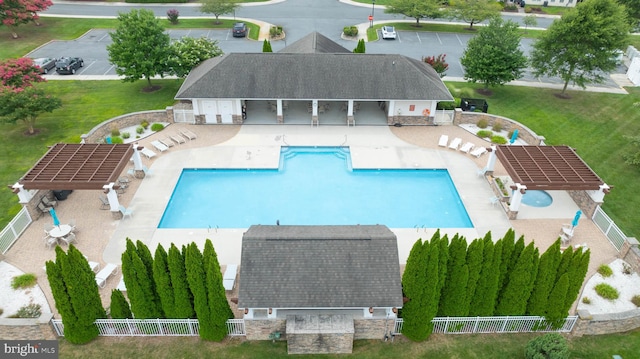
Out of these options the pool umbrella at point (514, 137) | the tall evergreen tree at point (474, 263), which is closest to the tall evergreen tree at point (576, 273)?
the tall evergreen tree at point (474, 263)

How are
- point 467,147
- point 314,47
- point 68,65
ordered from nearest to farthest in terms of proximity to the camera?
point 467,147 → point 314,47 → point 68,65

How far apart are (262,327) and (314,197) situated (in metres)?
11.1

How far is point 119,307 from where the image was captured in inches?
741

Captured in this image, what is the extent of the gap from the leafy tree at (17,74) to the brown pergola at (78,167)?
379 inches

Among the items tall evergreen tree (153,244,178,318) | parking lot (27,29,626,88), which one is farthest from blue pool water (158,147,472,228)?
parking lot (27,29,626,88)

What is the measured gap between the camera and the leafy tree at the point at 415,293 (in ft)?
60.0

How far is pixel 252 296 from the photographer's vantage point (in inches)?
717

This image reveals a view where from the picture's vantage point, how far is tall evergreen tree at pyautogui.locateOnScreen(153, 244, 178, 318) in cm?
1789

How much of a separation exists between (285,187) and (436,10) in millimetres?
38834

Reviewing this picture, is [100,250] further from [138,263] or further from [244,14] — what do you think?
[244,14]

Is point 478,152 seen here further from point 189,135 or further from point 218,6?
point 218,6

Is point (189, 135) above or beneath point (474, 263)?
beneath

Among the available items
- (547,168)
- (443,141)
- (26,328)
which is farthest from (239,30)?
(26,328)

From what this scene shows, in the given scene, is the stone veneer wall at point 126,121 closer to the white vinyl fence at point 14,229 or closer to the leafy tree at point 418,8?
the white vinyl fence at point 14,229
